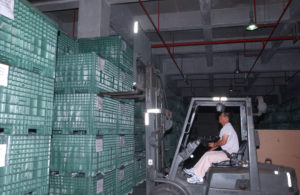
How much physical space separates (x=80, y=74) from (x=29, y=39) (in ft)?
5.31

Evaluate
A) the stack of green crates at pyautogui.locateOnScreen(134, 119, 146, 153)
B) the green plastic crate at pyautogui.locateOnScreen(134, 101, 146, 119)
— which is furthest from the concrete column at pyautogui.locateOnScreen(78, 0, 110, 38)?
the stack of green crates at pyautogui.locateOnScreen(134, 119, 146, 153)

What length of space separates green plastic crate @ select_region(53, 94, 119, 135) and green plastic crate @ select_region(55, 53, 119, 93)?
0.44 ft

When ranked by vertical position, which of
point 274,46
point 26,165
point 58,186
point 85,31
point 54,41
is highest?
point 274,46

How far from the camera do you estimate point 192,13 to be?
9.21 m

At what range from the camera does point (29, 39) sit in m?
2.74

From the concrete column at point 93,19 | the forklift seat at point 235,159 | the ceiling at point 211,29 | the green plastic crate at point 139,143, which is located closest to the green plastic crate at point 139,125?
the green plastic crate at point 139,143

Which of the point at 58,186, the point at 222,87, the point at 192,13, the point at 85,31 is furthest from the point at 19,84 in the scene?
the point at 222,87

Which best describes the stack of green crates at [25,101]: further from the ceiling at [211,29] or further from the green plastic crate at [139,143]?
the ceiling at [211,29]

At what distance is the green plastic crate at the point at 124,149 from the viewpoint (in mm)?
5043

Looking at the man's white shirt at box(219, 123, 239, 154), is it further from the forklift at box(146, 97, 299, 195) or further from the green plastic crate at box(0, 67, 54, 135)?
the green plastic crate at box(0, 67, 54, 135)

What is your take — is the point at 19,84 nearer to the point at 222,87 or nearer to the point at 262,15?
the point at 262,15

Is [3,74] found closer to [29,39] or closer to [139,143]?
[29,39]

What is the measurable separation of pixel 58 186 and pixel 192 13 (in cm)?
751

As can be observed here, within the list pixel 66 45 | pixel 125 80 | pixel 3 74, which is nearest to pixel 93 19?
pixel 66 45
